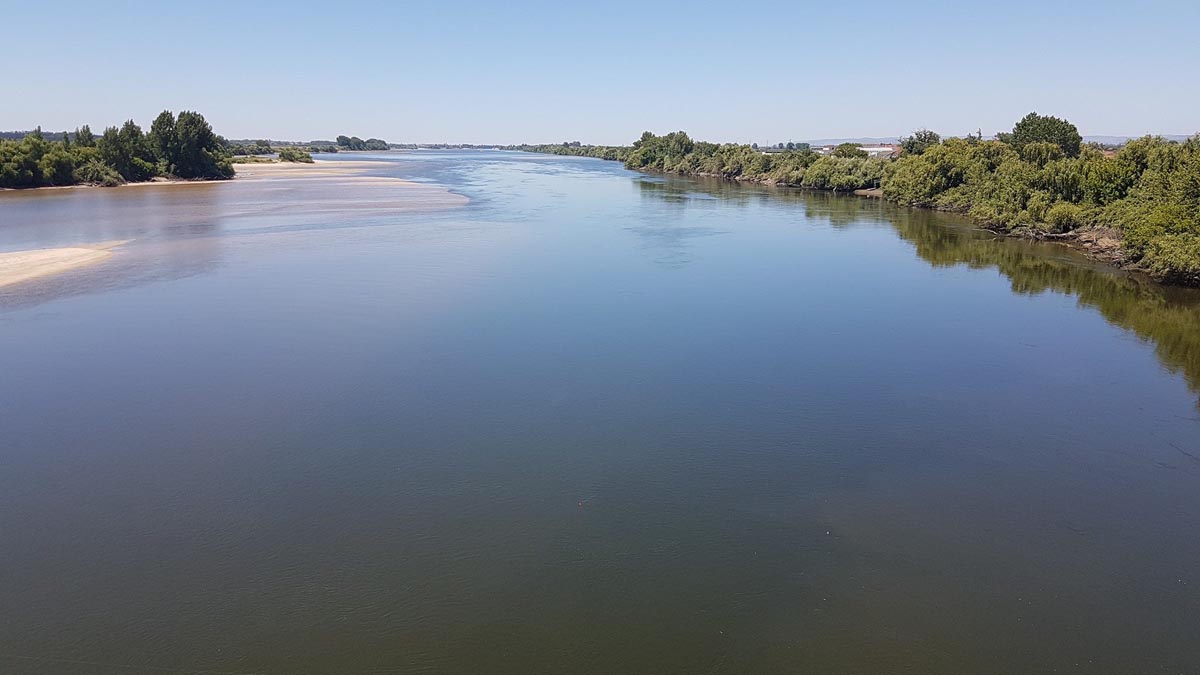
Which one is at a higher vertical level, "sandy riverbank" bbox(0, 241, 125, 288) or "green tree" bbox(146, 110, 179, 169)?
"green tree" bbox(146, 110, 179, 169)

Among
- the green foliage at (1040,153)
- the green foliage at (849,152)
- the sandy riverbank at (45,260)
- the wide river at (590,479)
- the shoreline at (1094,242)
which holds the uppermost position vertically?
the green foliage at (849,152)

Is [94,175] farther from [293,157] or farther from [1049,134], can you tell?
[1049,134]

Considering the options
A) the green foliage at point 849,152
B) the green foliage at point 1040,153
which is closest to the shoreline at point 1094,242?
the green foliage at point 1040,153

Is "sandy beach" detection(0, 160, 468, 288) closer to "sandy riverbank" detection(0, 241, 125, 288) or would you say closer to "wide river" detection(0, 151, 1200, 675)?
"sandy riverbank" detection(0, 241, 125, 288)

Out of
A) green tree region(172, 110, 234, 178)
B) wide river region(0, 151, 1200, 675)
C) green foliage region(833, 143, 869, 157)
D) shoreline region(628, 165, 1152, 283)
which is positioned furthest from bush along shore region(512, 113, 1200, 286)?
green tree region(172, 110, 234, 178)

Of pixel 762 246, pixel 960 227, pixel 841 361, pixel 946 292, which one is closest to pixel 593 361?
pixel 841 361

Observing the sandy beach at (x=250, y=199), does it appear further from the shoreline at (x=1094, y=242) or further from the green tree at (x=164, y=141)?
the shoreline at (x=1094, y=242)

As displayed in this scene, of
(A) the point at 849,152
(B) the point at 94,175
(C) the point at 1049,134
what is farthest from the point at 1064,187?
(B) the point at 94,175
